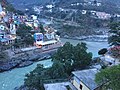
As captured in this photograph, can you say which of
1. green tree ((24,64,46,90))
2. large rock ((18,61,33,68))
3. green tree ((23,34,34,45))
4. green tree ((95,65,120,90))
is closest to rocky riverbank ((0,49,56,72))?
large rock ((18,61,33,68))

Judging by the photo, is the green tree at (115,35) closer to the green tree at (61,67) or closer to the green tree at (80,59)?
the green tree at (61,67)

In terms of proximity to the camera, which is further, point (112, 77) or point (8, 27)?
point (8, 27)

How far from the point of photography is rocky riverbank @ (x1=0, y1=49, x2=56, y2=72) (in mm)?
17278

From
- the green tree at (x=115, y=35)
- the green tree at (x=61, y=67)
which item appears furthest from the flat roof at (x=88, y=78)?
the green tree at (x=115, y=35)

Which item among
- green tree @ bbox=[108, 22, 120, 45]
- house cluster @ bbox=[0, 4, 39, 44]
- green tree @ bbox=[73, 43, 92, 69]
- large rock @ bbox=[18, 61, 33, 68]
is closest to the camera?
green tree @ bbox=[73, 43, 92, 69]

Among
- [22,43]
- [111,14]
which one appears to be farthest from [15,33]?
[111,14]

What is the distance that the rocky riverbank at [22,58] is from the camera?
17.3 m

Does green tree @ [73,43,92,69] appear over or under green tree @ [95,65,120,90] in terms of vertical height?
under

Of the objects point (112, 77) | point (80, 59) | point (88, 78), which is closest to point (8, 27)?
point (80, 59)

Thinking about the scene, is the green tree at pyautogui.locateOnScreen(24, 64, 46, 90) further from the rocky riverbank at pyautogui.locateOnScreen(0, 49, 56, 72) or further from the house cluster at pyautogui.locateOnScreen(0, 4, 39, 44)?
the house cluster at pyautogui.locateOnScreen(0, 4, 39, 44)

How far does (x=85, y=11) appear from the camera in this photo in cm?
4344

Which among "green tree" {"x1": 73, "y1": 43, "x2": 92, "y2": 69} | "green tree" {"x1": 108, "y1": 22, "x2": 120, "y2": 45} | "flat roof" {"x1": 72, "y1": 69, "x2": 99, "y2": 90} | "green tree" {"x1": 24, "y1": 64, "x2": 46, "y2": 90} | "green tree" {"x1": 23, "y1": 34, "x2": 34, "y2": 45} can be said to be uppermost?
"green tree" {"x1": 108, "y1": 22, "x2": 120, "y2": 45}

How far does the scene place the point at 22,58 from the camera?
19266 mm

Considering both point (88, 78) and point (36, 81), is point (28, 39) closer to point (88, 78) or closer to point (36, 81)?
point (36, 81)
